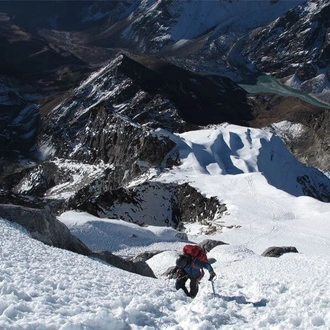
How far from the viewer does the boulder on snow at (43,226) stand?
85.6 ft

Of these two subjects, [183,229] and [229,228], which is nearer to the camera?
[229,228]

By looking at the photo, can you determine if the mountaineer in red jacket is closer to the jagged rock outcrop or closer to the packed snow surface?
the packed snow surface

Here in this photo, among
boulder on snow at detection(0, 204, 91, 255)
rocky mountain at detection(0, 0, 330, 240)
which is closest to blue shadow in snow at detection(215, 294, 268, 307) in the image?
boulder on snow at detection(0, 204, 91, 255)

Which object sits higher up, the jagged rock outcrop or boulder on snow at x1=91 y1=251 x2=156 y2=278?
the jagged rock outcrop

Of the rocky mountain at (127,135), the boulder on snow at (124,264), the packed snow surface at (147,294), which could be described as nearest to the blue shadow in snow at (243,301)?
the packed snow surface at (147,294)

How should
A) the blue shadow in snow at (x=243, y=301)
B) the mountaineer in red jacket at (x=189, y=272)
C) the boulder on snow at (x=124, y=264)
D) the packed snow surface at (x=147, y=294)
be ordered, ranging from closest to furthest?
the packed snow surface at (x=147, y=294), the blue shadow in snow at (x=243, y=301), the mountaineer in red jacket at (x=189, y=272), the boulder on snow at (x=124, y=264)

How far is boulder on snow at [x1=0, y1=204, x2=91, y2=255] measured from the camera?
85.6 feet

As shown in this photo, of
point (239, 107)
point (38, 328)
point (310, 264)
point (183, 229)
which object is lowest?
point (183, 229)

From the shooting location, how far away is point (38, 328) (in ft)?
34.8

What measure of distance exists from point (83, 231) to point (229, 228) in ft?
46.4

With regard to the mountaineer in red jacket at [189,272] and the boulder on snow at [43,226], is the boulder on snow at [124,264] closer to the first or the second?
the boulder on snow at [43,226]

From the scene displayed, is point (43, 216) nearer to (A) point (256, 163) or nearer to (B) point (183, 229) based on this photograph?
(B) point (183, 229)

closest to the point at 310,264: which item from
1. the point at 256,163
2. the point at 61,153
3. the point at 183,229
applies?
the point at 183,229

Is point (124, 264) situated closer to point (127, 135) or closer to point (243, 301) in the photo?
point (243, 301)
